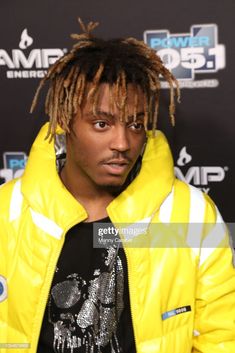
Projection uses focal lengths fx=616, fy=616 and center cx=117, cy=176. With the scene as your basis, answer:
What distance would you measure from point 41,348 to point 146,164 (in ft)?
1.59

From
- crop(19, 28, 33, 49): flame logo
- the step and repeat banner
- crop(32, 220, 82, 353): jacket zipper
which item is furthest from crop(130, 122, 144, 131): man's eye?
crop(19, 28, 33, 49): flame logo

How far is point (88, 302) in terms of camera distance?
4.52 ft

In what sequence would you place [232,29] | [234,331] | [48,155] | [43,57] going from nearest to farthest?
1. [234,331]
2. [48,155]
3. [232,29]
4. [43,57]

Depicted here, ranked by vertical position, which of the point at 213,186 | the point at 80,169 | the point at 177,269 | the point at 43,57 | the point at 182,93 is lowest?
the point at 177,269

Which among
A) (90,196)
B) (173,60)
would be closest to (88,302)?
(90,196)

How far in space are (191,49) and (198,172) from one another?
0.34 m

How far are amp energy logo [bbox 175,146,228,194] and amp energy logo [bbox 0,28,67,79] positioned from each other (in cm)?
44

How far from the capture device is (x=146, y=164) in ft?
4.67

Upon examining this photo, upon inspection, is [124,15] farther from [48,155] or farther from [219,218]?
[219,218]

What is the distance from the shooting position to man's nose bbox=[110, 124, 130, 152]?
1262 millimetres

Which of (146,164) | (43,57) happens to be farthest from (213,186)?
(43,57)

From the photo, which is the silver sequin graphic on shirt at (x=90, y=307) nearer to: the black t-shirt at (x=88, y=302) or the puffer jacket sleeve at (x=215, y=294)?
the black t-shirt at (x=88, y=302)

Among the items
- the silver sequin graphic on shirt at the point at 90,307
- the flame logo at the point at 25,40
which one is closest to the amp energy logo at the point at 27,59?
the flame logo at the point at 25,40

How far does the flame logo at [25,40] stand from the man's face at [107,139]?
0.45 meters
